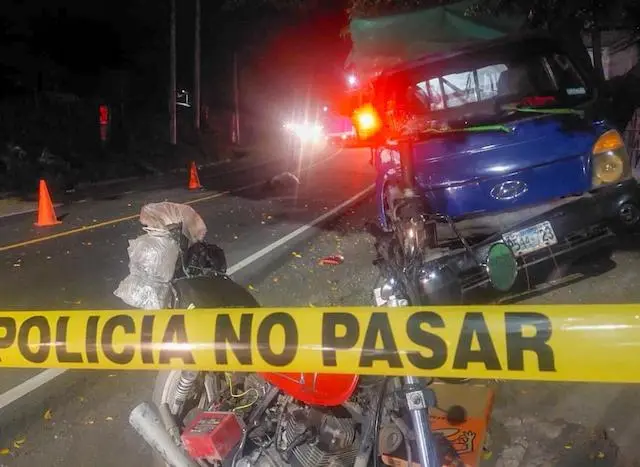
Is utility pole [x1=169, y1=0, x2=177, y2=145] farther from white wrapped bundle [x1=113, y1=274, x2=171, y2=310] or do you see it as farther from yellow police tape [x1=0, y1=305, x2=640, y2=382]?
yellow police tape [x1=0, y1=305, x2=640, y2=382]

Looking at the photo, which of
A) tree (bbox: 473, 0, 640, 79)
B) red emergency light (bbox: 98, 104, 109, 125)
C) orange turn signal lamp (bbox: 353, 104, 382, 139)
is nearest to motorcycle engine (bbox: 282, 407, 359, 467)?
orange turn signal lamp (bbox: 353, 104, 382, 139)

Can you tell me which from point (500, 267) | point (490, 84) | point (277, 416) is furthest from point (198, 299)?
point (490, 84)

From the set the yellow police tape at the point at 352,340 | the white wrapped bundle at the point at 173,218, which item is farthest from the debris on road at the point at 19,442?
the yellow police tape at the point at 352,340

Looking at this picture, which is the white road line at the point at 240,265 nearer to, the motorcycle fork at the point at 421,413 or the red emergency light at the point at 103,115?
the motorcycle fork at the point at 421,413

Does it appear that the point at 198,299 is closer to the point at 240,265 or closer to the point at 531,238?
the point at 531,238

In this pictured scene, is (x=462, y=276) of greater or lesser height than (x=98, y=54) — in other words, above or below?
below

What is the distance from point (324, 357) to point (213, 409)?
1.22 m

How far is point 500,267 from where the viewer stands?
162 inches

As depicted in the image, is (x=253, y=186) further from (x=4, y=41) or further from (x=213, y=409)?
(x=213, y=409)

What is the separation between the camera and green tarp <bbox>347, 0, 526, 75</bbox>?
40.5ft

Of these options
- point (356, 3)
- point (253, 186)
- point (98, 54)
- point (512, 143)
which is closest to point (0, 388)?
point (512, 143)

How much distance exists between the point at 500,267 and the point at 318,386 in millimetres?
1839

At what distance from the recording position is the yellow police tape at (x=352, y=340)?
1977 millimetres

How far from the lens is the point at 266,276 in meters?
8.02
